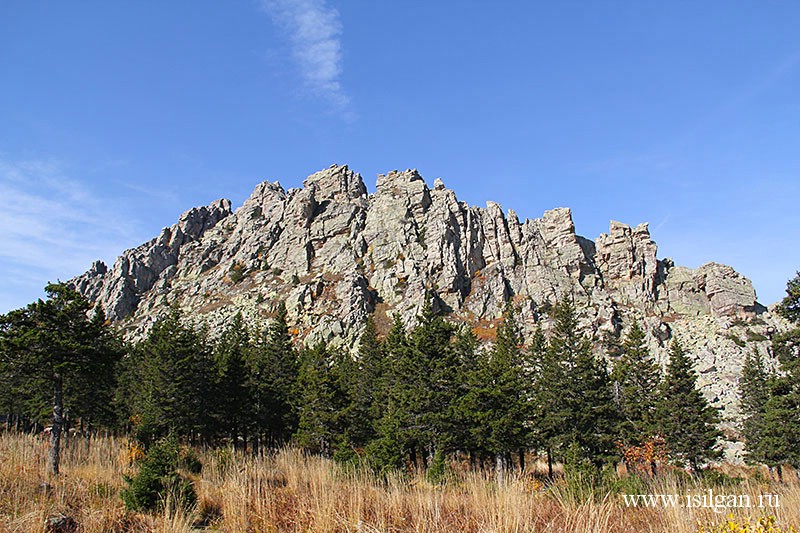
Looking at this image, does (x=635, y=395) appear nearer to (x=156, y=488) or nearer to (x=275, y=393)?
(x=275, y=393)

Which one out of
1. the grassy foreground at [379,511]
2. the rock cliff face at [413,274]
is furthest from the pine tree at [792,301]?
the rock cliff face at [413,274]

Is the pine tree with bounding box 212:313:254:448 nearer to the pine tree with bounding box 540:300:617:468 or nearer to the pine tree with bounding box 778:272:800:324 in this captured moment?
the pine tree with bounding box 540:300:617:468

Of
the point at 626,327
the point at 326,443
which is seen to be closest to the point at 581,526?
the point at 326,443

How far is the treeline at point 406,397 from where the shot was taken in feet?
65.8

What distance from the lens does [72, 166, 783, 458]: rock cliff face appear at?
102062 millimetres

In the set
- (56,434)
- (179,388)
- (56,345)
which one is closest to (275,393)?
(179,388)

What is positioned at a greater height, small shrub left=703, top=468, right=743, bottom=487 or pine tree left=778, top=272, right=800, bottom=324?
pine tree left=778, top=272, right=800, bottom=324

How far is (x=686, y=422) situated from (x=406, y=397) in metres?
27.2

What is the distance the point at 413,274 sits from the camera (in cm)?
11519

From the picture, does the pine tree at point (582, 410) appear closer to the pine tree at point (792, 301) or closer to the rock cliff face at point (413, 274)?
the pine tree at point (792, 301)

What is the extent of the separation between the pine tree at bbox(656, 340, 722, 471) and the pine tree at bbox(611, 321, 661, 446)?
143 cm

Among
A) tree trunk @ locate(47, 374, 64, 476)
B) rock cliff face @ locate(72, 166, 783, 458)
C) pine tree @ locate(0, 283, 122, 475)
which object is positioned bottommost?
tree trunk @ locate(47, 374, 64, 476)

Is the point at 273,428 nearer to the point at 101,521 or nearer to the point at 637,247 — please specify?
the point at 101,521

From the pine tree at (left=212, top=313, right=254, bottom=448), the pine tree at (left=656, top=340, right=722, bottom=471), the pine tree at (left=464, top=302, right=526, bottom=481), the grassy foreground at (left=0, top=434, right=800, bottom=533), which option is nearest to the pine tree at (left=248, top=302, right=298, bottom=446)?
the pine tree at (left=212, top=313, right=254, bottom=448)
